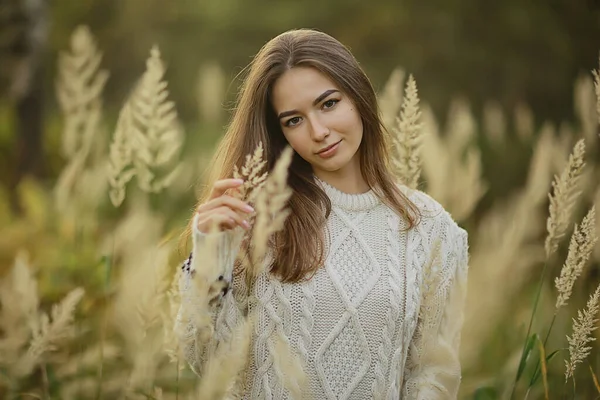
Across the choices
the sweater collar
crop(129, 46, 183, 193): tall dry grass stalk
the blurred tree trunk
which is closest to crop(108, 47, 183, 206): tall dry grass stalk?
crop(129, 46, 183, 193): tall dry grass stalk

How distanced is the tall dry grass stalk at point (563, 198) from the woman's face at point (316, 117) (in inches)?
23.1

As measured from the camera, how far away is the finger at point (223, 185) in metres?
1.70

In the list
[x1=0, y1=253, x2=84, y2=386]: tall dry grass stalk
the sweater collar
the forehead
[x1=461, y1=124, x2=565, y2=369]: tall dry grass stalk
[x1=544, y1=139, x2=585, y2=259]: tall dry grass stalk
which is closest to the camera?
[x1=0, y1=253, x2=84, y2=386]: tall dry grass stalk

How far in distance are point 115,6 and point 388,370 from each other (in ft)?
23.3

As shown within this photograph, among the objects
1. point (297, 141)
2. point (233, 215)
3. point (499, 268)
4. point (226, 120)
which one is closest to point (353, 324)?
point (499, 268)

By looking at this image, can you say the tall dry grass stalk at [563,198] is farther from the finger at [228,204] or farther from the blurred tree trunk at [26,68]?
the blurred tree trunk at [26,68]

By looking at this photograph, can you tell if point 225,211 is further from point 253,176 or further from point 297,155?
point 297,155

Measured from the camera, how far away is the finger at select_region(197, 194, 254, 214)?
1671 mm

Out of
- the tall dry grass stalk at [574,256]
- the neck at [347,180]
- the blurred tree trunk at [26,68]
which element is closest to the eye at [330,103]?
the neck at [347,180]

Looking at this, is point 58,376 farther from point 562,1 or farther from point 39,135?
point 562,1

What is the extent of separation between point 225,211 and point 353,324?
63 cm

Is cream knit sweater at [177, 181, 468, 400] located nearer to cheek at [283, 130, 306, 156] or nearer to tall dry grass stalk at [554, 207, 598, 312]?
cheek at [283, 130, 306, 156]

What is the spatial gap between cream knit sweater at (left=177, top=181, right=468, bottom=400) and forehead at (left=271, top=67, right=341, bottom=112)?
37 centimetres

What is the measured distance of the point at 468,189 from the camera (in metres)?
2.47
